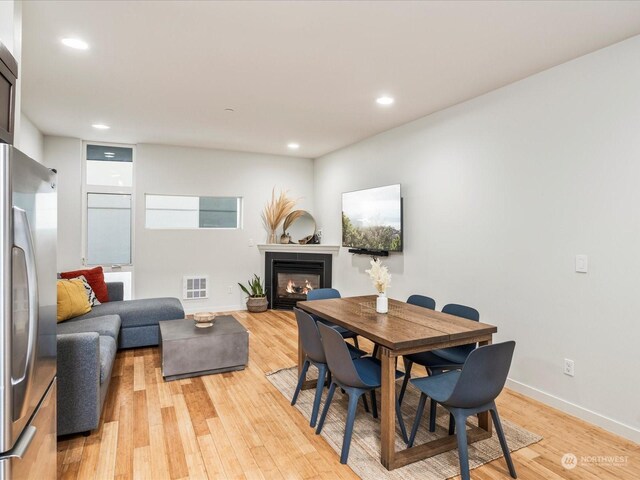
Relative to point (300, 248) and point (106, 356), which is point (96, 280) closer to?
point (106, 356)

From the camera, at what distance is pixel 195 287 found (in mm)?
5992

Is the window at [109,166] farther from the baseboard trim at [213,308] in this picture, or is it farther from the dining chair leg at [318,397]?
the dining chair leg at [318,397]

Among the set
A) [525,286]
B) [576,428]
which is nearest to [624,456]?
[576,428]

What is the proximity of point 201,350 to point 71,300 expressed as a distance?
4.57 ft

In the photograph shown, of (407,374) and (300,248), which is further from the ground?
(300,248)

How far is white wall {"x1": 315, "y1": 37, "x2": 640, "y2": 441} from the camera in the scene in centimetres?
254

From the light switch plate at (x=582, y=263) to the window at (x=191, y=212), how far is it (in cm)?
479

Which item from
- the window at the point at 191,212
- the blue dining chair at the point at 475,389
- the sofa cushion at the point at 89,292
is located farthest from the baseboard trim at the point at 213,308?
the blue dining chair at the point at 475,389

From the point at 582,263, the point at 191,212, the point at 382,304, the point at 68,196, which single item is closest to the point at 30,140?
the point at 68,196

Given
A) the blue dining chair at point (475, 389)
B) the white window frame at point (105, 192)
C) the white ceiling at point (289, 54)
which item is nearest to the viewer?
the blue dining chair at point (475, 389)

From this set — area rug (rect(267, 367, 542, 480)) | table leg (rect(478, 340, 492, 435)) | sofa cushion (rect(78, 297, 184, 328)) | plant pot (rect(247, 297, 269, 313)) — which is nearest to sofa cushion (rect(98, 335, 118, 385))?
sofa cushion (rect(78, 297, 184, 328))

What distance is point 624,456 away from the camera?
229 centimetres

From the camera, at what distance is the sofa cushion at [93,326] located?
3.30 metres

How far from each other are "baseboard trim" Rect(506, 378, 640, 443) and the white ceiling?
2.52 m
